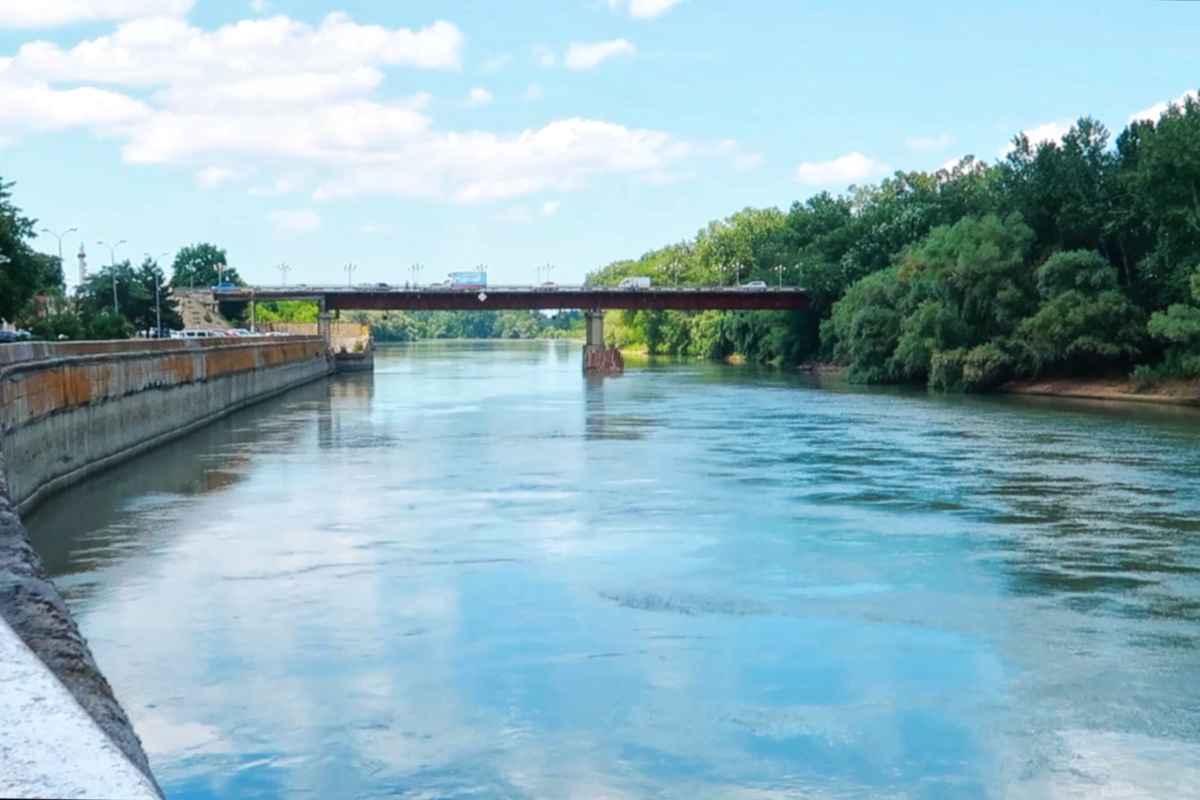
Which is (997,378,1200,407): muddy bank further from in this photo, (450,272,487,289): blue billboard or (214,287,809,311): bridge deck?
(450,272,487,289): blue billboard

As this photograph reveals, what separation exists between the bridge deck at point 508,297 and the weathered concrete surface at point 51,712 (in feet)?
354

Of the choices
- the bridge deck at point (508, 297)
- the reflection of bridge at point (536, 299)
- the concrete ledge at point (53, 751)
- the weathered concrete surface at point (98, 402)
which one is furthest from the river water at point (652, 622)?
the bridge deck at point (508, 297)

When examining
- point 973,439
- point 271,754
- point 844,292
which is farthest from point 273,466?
point 844,292

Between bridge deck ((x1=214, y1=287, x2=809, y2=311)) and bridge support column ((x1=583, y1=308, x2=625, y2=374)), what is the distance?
4.14 ft

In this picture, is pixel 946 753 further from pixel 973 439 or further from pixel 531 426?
pixel 531 426

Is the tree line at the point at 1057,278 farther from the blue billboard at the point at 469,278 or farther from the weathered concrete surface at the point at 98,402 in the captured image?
the blue billboard at the point at 469,278

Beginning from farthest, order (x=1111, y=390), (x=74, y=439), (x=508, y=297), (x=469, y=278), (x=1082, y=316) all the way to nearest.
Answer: (x=469, y=278), (x=508, y=297), (x=1111, y=390), (x=1082, y=316), (x=74, y=439)

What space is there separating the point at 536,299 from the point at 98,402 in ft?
276

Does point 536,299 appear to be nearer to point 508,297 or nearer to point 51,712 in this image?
point 508,297

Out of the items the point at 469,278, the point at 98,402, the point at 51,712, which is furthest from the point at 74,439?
the point at 469,278

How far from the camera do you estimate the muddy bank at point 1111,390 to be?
65.6 meters

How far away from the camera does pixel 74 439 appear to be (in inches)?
1415

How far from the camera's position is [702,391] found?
81625mm

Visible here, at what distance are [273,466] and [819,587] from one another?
23.6 m
